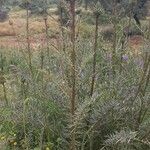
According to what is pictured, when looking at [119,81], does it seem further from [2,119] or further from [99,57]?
[2,119]

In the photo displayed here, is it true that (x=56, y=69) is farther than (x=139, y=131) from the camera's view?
Yes

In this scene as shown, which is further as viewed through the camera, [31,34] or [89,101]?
[31,34]

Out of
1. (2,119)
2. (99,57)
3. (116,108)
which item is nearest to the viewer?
(116,108)

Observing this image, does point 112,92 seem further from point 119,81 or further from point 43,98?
point 43,98

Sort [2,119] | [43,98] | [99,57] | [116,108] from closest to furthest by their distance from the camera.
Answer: [116,108] → [43,98] → [2,119] → [99,57]

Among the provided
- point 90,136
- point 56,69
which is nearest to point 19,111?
point 56,69

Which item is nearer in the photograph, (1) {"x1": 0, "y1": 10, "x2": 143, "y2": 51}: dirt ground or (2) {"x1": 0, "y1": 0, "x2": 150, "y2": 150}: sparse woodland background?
(2) {"x1": 0, "y1": 0, "x2": 150, "y2": 150}: sparse woodland background

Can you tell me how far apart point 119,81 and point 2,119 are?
1193 mm

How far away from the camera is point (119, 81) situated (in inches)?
144

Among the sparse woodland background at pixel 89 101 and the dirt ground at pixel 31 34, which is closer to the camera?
the sparse woodland background at pixel 89 101

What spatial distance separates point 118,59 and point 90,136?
2.62 feet

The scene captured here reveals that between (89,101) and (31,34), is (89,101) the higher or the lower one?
the higher one

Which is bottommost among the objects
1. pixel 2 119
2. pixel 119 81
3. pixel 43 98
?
pixel 2 119

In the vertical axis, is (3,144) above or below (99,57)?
below
